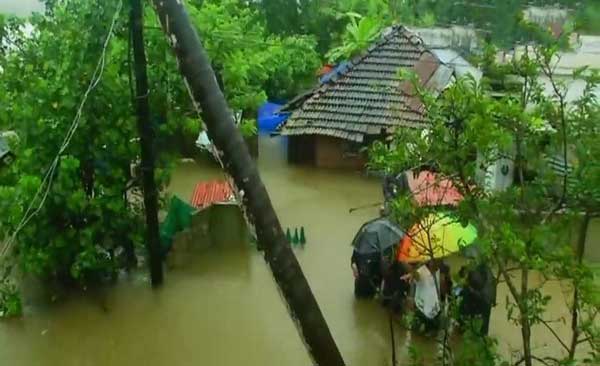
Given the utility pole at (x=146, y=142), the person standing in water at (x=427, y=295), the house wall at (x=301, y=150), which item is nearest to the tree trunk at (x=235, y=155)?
the person standing in water at (x=427, y=295)

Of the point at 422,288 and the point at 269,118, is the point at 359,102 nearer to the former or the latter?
the point at 269,118

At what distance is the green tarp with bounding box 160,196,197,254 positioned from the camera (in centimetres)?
1133

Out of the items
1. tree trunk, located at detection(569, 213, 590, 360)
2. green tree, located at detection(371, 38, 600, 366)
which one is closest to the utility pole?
green tree, located at detection(371, 38, 600, 366)

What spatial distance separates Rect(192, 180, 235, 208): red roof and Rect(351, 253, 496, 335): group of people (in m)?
2.78

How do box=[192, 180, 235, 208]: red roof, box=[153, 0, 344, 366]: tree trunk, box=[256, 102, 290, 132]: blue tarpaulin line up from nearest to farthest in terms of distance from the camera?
box=[153, 0, 344, 366]: tree trunk, box=[192, 180, 235, 208]: red roof, box=[256, 102, 290, 132]: blue tarpaulin

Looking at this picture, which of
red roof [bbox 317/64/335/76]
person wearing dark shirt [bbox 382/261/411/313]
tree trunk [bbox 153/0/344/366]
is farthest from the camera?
red roof [bbox 317/64/335/76]

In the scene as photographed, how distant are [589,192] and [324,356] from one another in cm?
243

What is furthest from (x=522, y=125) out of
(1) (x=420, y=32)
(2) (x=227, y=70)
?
(1) (x=420, y=32)

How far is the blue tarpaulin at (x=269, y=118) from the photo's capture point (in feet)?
56.9

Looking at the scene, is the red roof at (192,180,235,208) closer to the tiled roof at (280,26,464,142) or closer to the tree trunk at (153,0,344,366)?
the tiled roof at (280,26,464,142)

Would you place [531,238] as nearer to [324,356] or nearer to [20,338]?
[324,356]

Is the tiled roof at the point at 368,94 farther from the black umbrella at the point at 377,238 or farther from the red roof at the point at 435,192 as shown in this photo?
the red roof at the point at 435,192

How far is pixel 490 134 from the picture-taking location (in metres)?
4.68

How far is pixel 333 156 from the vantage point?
16000 millimetres
